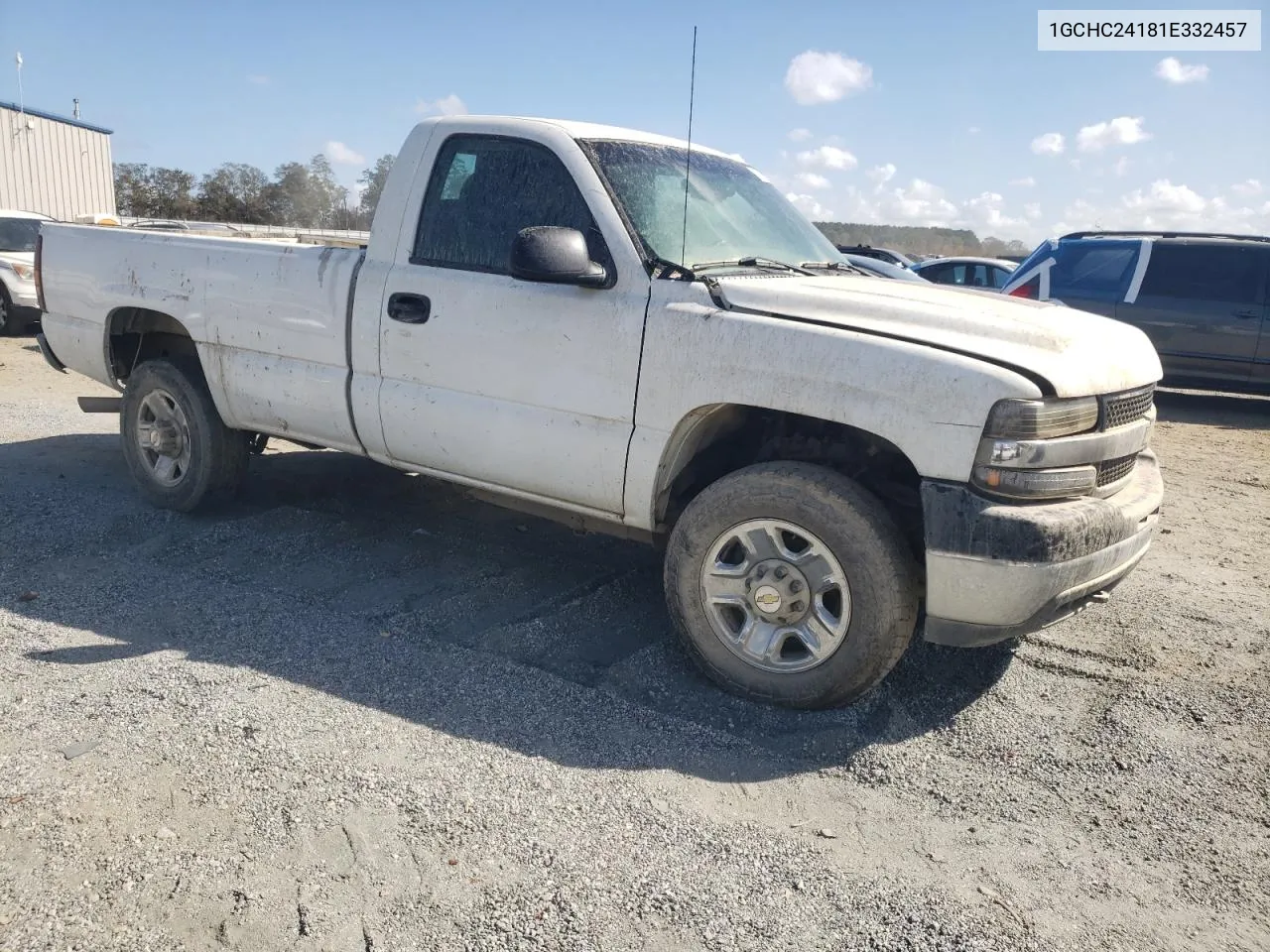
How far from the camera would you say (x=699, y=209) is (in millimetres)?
4207

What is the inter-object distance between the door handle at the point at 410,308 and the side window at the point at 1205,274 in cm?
946

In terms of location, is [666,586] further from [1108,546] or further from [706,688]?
[1108,546]

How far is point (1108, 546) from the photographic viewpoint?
3385 mm

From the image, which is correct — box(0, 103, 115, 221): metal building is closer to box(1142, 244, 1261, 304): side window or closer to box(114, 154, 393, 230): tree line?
box(114, 154, 393, 230): tree line

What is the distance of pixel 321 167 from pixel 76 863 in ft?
21.3

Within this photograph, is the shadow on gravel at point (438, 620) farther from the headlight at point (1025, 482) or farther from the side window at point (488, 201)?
the side window at point (488, 201)

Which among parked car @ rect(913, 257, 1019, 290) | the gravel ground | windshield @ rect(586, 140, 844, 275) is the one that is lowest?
the gravel ground

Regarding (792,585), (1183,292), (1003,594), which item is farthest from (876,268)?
(1003,594)

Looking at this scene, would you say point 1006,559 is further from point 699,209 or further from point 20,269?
point 20,269

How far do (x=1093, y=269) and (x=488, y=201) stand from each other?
9.14 metres

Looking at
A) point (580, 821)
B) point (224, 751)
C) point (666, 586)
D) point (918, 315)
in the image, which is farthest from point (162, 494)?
point (918, 315)

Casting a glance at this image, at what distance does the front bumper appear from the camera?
316 cm

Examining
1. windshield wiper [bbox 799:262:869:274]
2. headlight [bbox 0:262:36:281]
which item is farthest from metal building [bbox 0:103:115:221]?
windshield wiper [bbox 799:262:869:274]

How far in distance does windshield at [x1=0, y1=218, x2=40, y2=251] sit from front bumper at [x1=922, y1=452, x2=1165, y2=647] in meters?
14.3
